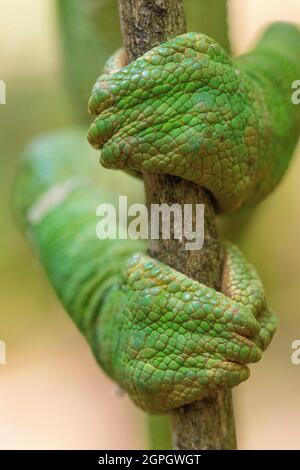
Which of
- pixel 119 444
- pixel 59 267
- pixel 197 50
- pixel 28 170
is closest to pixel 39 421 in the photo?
pixel 119 444

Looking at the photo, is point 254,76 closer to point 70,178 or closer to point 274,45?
point 274,45

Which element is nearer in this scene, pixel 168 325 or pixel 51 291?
pixel 168 325

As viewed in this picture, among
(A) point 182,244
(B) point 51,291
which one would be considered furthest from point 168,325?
→ (B) point 51,291

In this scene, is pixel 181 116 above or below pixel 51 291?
below

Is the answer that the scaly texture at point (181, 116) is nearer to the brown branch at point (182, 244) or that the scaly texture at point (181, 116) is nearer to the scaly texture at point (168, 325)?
the brown branch at point (182, 244)

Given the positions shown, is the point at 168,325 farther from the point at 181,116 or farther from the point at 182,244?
the point at 181,116
